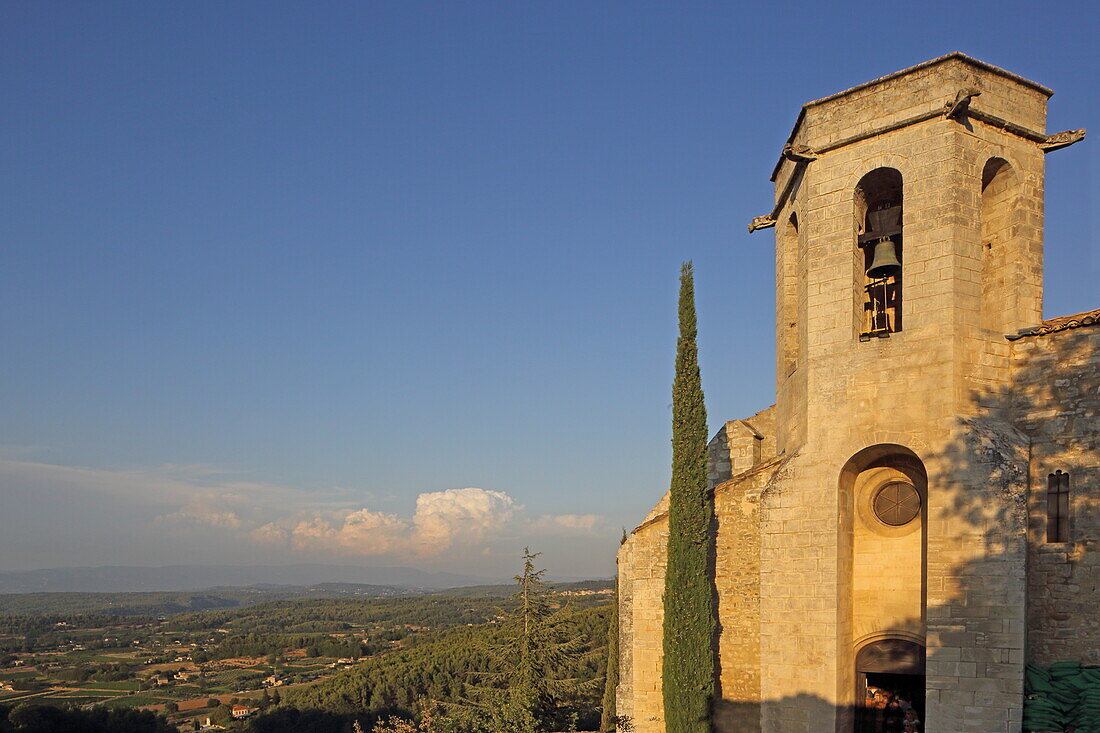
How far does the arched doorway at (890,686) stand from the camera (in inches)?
459

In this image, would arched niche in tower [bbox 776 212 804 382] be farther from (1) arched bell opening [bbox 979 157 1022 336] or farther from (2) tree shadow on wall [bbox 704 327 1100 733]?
(2) tree shadow on wall [bbox 704 327 1100 733]

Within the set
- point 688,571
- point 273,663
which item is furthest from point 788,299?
point 273,663

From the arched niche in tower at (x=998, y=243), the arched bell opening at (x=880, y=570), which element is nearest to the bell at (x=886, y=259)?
the arched niche in tower at (x=998, y=243)

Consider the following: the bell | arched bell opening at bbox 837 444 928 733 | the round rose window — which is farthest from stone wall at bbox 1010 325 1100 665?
the bell

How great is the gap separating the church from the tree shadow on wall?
0.02m

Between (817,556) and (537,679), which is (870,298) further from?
(537,679)

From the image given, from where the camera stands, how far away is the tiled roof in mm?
10555

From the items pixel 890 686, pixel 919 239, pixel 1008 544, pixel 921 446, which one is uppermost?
pixel 919 239

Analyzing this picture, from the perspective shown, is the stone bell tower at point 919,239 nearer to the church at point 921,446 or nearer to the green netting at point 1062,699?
the church at point 921,446

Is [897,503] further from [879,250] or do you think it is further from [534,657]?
[534,657]

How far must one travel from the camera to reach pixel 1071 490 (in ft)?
34.6

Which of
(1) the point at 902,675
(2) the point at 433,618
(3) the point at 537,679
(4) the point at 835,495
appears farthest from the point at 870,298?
(2) the point at 433,618

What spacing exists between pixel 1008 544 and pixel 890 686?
365cm

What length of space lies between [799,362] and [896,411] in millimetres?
1875
